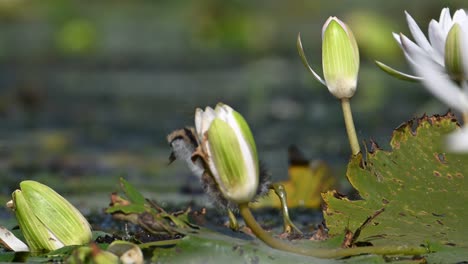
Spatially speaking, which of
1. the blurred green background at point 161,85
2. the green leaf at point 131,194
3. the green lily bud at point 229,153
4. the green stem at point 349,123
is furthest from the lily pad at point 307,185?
the green lily bud at point 229,153

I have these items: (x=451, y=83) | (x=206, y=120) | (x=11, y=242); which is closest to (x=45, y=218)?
(x=11, y=242)

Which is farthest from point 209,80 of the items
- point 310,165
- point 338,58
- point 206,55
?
point 338,58

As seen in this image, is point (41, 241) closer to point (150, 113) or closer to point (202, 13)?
point (150, 113)

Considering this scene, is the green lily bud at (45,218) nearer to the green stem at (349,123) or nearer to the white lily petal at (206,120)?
the white lily petal at (206,120)

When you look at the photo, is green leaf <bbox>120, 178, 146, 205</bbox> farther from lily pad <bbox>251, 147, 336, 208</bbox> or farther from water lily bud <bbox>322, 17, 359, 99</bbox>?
lily pad <bbox>251, 147, 336, 208</bbox>

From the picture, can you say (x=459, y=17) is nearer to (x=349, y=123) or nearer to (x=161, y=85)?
Answer: (x=349, y=123)
